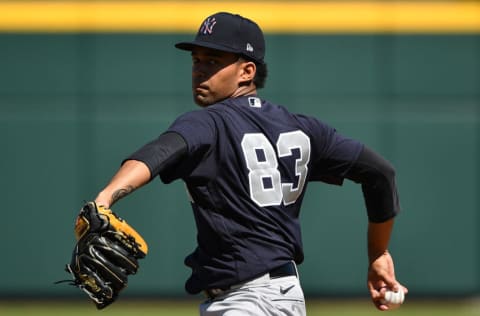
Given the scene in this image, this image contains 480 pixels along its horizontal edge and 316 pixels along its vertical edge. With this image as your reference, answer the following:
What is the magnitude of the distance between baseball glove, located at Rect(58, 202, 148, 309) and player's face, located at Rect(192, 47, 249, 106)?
85 centimetres

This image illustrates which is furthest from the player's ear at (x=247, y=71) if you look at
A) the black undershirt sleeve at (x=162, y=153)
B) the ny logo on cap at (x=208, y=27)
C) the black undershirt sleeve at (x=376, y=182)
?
the black undershirt sleeve at (x=162, y=153)

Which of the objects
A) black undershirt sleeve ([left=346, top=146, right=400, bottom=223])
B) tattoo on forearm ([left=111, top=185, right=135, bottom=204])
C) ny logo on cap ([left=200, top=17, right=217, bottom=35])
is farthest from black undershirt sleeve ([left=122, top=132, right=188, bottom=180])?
black undershirt sleeve ([left=346, top=146, right=400, bottom=223])

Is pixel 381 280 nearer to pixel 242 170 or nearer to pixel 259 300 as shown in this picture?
pixel 259 300

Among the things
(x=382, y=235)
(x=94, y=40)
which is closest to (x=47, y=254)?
(x=94, y=40)

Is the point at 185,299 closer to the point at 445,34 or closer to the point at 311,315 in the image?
the point at 311,315

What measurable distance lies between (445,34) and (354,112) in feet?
3.75

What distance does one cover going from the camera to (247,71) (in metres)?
4.01

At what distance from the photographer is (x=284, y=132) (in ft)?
12.6

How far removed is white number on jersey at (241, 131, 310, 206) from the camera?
3740mm

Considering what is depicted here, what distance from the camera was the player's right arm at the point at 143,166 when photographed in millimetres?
3152

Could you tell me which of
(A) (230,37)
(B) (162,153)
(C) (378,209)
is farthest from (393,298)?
(B) (162,153)

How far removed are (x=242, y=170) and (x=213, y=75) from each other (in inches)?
16.6

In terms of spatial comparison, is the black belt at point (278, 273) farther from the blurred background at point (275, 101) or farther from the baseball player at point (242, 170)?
the blurred background at point (275, 101)

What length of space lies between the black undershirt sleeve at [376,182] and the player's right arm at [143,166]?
3.25 ft
